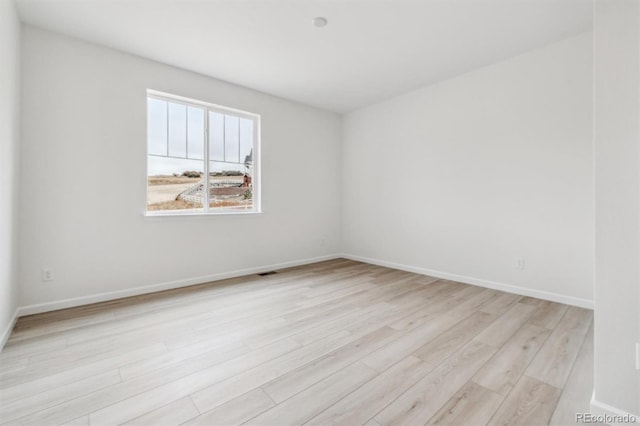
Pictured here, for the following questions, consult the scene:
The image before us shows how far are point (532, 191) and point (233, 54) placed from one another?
11.9ft

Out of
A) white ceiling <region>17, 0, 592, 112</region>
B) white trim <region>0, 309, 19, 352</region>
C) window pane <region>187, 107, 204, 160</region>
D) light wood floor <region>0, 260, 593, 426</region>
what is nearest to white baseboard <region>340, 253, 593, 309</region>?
light wood floor <region>0, 260, 593, 426</region>

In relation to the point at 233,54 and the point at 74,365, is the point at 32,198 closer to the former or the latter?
the point at 74,365

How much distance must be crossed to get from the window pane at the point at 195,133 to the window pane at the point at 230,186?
0.71 ft

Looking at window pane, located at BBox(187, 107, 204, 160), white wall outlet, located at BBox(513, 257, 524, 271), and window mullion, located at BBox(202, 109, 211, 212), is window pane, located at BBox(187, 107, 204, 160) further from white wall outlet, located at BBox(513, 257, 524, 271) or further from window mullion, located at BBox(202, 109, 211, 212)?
white wall outlet, located at BBox(513, 257, 524, 271)

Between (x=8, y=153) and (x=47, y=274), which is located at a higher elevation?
(x=8, y=153)

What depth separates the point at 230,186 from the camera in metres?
4.06

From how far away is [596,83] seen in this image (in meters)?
1.37

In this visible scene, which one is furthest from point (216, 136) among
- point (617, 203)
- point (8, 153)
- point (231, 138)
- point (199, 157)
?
point (617, 203)

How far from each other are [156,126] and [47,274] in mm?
1887

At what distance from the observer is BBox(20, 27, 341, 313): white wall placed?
8.68ft

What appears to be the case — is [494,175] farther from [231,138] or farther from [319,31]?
[231,138]

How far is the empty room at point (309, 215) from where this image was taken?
4.61ft

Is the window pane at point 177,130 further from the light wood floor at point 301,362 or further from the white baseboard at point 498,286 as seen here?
the white baseboard at point 498,286

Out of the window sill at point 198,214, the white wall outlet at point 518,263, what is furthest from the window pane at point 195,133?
the white wall outlet at point 518,263
